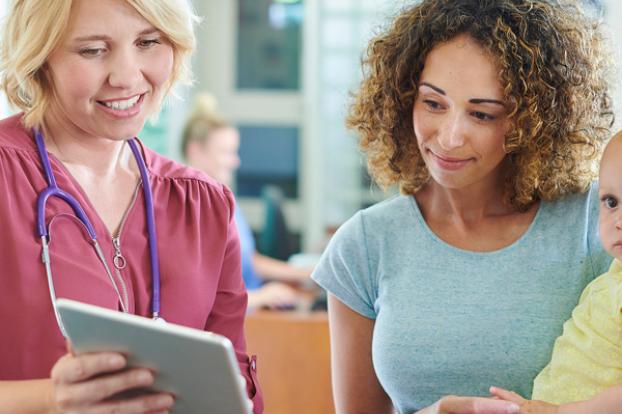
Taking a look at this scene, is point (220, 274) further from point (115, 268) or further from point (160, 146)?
point (160, 146)

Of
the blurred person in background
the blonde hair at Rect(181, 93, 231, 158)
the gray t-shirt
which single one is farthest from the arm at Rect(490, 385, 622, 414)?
the blonde hair at Rect(181, 93, 231, 158)

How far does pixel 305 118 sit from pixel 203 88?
869 millimetres

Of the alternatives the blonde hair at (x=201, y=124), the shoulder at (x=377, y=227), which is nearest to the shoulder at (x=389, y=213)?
the shoulder at (x=377, y=227)

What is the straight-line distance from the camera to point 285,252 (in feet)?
17.3

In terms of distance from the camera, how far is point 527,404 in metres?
1.52

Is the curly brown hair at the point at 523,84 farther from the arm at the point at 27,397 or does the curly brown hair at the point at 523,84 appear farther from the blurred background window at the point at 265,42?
the blurred background window at the point at 265,42

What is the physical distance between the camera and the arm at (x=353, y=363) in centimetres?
178

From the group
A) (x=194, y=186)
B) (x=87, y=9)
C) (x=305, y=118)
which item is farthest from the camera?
(x=305, y=118)

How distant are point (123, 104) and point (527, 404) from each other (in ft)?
2.74

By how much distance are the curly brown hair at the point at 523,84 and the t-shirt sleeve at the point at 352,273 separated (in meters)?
0.15

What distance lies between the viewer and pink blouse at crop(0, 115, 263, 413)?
1493 millimetres

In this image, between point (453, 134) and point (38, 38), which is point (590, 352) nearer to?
point (453, 134)

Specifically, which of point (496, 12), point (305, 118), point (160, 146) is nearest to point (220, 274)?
point (496, 12)

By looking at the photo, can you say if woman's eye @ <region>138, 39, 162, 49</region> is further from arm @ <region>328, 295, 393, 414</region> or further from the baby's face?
the baby's face
